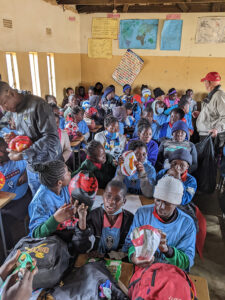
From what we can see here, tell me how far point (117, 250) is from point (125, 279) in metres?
0.40

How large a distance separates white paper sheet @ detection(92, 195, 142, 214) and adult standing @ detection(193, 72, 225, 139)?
6.42 feet

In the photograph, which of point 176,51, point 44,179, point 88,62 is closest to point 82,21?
point 88,62

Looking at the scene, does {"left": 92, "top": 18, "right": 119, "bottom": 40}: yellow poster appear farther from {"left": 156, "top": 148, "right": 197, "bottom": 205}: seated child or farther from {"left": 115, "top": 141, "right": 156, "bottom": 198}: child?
{"left": 156, "top": 148, "right": 197, "bottom": 205}: seated child

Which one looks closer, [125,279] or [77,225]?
[125,279]

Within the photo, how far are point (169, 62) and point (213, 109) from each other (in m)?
5.21

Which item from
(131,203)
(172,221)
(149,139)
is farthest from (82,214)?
(149,139)

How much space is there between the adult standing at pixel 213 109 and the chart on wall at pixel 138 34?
5.11 meters

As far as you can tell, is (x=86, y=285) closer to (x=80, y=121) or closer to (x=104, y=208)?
(x=104, y=208)

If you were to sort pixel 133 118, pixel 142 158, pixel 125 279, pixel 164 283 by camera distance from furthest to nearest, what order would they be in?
pixel 133 118 → pixel 142 158 → pixel 125 279 → pixel 164 283

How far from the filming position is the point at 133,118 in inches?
215

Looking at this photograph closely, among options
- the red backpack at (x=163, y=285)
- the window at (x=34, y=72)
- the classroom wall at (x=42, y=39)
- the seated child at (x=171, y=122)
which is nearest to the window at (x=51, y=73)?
the classroom wall at (x=42, y=39)

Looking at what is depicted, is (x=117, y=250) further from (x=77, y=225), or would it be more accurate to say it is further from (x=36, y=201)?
(x=36, y=201)

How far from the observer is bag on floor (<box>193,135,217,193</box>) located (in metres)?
3.29

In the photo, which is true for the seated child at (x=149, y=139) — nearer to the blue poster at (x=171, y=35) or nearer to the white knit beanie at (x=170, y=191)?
the white knit beanie at (x=170, y=191)
